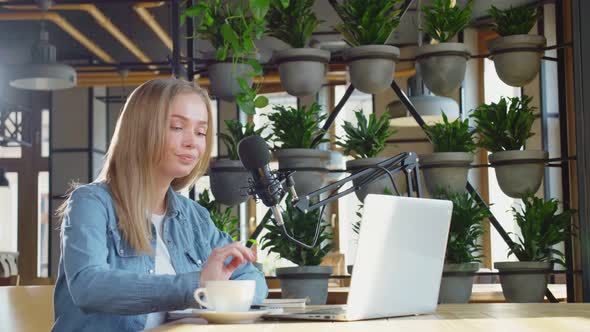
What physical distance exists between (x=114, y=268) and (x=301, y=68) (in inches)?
70.7

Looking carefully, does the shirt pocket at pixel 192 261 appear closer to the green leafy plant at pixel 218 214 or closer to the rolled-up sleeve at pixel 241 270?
the rolled-up sleeve at pixel 241 270

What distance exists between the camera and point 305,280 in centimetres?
344

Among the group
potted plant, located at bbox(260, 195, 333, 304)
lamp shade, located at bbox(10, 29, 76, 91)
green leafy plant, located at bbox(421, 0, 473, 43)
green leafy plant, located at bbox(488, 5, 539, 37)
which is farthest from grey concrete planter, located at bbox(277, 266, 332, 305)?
lamp shade, located at bbox(10, 29, 76, 91)

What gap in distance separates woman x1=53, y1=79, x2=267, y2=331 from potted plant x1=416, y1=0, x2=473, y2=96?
167cm

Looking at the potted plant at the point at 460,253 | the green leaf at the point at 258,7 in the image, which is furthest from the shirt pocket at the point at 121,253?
the potted plant at the point at 460,253

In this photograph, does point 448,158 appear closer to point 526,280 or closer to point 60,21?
point 526,280

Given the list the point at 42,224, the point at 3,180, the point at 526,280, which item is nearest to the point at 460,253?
the point at 526,280

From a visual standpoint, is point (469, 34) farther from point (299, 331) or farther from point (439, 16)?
point (299, 331)

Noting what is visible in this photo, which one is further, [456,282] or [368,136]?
[368,136]

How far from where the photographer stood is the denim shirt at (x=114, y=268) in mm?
1589

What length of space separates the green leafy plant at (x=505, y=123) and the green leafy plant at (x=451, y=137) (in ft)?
0.17

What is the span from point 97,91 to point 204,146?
11.7 metres

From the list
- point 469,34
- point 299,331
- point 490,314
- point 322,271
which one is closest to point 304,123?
point 322,271

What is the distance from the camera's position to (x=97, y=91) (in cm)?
1319
